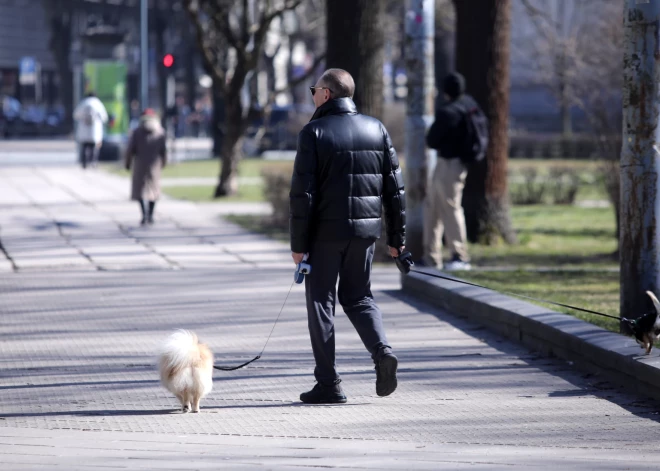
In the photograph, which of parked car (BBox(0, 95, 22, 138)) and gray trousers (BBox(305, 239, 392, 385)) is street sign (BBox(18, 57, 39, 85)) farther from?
gray trousers (BBox(305, 239, 392, 385))

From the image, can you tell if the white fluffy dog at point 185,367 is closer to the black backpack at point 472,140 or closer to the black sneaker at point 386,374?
the black sneaker at point 386,374

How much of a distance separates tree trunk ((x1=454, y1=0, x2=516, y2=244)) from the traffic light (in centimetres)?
A: 1330

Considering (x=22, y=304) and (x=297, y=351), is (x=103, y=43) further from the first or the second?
(x=297, y=351)

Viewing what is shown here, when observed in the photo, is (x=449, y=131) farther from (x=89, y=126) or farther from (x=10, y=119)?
(x=10, y=119)

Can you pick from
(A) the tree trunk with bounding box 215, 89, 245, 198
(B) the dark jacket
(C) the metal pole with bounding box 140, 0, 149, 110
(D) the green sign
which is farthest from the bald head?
(D) the green sign

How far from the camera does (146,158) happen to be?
17109mm

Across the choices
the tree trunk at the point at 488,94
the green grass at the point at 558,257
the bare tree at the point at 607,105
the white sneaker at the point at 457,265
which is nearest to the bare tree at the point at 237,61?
the green grass at the point at 558,257

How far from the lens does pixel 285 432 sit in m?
6.04

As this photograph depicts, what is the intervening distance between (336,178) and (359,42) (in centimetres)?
808

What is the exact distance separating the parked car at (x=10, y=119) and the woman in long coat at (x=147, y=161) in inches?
1390

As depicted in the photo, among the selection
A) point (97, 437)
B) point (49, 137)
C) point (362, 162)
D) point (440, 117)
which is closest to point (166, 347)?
point (97, 437)

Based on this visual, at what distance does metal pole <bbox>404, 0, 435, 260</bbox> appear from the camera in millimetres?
12078

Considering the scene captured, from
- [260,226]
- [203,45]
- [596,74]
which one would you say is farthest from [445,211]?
[596,74]

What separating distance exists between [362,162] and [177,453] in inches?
77.8
